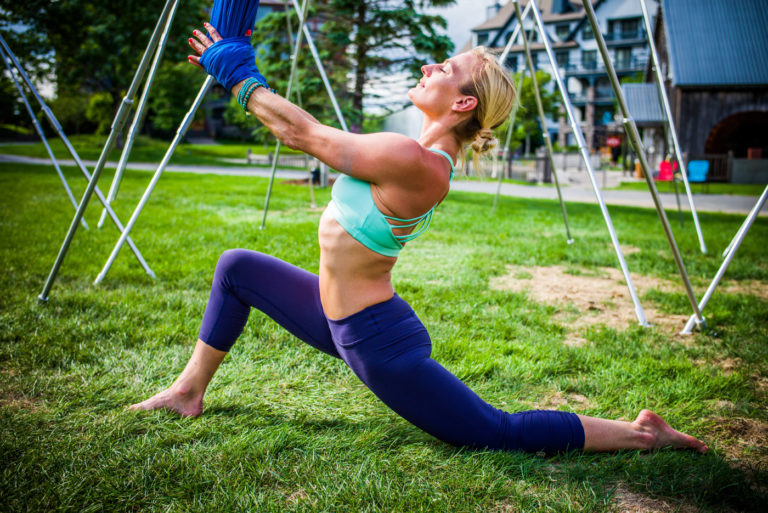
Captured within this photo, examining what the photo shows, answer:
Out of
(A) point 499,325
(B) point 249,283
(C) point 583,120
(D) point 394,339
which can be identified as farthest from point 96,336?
(C) point 583,120

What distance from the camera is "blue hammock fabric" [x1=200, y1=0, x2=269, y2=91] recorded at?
5.66ft

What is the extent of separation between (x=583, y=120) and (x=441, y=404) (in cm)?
6227

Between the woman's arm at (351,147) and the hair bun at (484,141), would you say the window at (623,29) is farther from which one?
the woman's arm at (351,147)

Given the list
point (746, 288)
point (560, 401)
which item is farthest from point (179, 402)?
point (746, 288)

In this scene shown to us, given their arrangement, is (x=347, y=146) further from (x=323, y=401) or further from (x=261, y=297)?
→ (x=323, y=401)

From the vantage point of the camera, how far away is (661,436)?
2047 millimetres

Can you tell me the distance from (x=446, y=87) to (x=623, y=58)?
64.4 meters

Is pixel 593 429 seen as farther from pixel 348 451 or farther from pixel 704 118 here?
pixel 704 118

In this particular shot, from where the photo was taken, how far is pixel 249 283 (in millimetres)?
2082

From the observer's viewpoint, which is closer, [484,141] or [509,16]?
[484,141]

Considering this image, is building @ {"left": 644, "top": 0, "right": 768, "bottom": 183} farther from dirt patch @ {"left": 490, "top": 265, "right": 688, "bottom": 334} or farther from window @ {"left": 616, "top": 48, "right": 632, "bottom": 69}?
window @ {"left": 616, "top": 48, "right": 632, "bottom": 69}

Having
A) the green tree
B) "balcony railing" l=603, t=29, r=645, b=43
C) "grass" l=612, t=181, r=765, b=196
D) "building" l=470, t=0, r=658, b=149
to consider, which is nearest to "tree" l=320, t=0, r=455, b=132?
"grass" l=612, t=181, r=765, b=196

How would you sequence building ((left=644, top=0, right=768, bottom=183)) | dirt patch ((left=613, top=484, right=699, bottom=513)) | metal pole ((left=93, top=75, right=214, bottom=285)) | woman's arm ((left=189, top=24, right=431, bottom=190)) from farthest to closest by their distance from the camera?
1. building ((left=644, top=0, right=768, bottom=183))
2. metal pole ((left=93, top=75, right=214, bottom=285))
3. dirt patch ((left=613, top=484, right=699, bottom=513))
4. woman's arm ((left=189, top=24, right=431, bottom=190))

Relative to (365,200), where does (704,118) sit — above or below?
above
